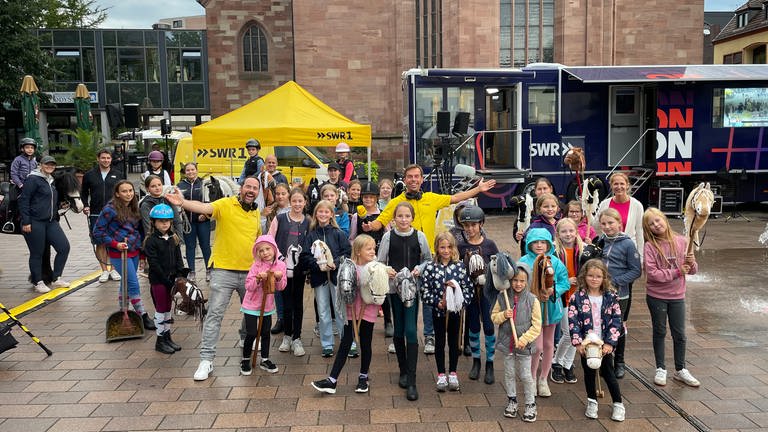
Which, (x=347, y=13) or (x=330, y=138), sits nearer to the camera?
(x=330, y=138)

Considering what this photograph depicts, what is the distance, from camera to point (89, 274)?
34.1ft

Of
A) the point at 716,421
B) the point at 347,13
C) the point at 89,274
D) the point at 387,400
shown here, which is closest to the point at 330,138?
the point at 89,274

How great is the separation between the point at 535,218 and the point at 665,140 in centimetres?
1086

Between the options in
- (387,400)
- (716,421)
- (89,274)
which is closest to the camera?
(716,421)

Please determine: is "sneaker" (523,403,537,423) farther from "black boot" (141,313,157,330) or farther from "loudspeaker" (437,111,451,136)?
"loudspeaker" (437,111,451,136)

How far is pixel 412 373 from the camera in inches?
209

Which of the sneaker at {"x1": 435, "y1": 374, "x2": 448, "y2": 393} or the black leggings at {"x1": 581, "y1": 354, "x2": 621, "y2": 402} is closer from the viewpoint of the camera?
the black leggings at {"x1": 581, "y1": 354, "x2": 621, "y2": 402}

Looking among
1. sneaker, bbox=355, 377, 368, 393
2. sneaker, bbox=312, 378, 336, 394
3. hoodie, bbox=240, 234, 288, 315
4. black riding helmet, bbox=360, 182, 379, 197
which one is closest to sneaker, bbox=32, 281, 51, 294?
hoodie, bbox=240, 234, 288, 315

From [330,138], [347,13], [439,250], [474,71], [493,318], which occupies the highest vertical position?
[347,13]

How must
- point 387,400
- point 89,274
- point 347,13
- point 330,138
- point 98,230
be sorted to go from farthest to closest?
point 347,13
point 330,138
point 89,274
point 98,230
point 387,400

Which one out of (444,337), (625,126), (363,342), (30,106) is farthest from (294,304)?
(30,106)

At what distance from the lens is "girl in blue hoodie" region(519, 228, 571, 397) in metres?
5.11

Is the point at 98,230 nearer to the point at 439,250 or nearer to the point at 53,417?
the point at 53,417

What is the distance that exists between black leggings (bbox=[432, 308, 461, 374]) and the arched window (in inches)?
1182
